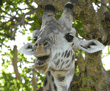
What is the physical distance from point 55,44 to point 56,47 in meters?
0.04

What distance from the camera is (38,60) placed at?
3.59ft

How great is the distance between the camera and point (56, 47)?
1273 millimetres

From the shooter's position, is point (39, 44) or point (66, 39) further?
point (66, 39)

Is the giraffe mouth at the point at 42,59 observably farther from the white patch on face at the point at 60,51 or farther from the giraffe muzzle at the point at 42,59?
the white patch on face at the point at 60,51

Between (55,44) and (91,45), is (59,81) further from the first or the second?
(91,45)

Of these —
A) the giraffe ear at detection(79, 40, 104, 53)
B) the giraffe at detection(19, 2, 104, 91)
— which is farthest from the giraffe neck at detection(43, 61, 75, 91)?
the giraffe ear at detection(79, 40, 104, 53)

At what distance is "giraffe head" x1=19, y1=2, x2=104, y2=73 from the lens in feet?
3.57

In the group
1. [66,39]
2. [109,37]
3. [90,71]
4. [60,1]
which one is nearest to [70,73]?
[66,39]

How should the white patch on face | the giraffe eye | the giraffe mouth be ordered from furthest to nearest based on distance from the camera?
1. the giraffe eye
2. the white patch on face
3. the giraffe mouth

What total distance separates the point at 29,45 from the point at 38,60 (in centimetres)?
64

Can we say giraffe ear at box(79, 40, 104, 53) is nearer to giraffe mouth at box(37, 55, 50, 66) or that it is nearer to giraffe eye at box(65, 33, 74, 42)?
giraffe eye at box(65, 33, 74, 42)

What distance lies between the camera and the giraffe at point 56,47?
1.11 meters

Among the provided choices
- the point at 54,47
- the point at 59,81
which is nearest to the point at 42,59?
the point at 54,47

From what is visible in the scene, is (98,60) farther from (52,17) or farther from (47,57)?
(47,57)
